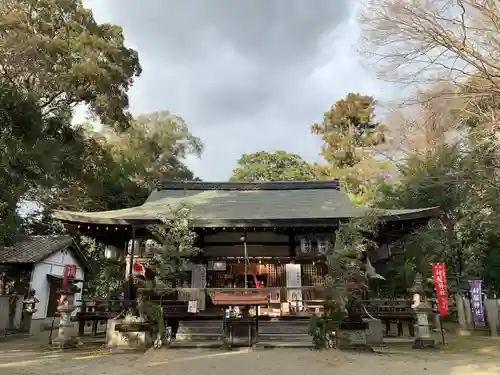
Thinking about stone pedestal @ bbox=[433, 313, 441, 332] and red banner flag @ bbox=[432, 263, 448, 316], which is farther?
stone pedestal @ bbox=[433, 313, 441, 332]

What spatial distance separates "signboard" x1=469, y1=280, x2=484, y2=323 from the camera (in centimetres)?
1652

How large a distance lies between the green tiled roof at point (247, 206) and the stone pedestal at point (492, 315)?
6.86 m

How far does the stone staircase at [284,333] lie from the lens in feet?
37.2

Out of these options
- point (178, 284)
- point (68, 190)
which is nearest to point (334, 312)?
point (178, 284)

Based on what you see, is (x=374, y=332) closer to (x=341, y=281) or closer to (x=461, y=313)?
(x=341, y=281)

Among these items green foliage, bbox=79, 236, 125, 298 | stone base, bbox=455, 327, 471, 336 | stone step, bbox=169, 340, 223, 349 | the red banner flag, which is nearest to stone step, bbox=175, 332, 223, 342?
stone step, bbox=169, 340, 223, 349

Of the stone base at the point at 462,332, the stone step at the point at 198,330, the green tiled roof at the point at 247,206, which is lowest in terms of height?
the stone base at the point at 462,332

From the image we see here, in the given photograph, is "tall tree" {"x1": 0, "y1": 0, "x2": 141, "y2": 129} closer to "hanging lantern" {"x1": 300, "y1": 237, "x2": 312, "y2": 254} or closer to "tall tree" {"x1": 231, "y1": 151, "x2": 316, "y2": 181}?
"hanging lantern" {"x1": 300, "y1": 237, "x2": 312, "y2": 254}

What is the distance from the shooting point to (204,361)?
917cm

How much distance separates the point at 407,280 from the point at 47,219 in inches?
960

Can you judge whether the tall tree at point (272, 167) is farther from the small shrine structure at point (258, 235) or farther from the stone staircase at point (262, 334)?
the stone staircase at point (262, 334)

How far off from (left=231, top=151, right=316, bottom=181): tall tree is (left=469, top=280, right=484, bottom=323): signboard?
24877 mm

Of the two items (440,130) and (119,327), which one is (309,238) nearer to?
(440,130)

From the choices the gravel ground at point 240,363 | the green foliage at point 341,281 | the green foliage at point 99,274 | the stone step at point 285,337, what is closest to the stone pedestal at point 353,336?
the green foliage at point 341,281
